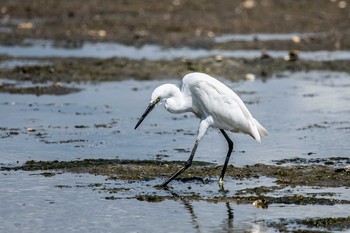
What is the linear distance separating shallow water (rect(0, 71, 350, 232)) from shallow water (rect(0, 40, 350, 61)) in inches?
80.7

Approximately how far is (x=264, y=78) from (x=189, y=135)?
5.85m

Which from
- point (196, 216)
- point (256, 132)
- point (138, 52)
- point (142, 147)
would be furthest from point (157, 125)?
point (138, 52)

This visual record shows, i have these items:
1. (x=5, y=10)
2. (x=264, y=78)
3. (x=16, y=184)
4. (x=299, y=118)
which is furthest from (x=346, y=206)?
(x=5, y=10)

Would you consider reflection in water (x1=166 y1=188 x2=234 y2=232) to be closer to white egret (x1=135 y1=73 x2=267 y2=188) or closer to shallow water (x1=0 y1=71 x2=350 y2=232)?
shallow water (x1=0 y1=71 x2=350 y2=232)

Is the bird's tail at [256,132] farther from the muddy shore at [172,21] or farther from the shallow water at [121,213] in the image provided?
the muddy shore at [172,21]

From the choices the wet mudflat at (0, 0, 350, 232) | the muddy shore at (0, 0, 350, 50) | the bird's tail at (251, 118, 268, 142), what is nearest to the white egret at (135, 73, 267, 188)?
the bird's tail at (251, 118, 268, 142)

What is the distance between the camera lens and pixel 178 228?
8.84 metres

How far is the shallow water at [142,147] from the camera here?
30.1ft

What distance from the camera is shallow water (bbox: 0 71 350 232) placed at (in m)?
9.17

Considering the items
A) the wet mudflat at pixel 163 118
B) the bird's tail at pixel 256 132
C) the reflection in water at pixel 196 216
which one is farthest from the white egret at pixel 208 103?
the reflection in water at pixel 196 216

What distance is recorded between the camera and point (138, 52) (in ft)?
73.5

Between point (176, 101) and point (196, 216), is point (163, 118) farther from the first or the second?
point (196, 216)

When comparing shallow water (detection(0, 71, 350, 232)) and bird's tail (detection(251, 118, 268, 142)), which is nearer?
shallow water (detection(0, 71, 350, 232))

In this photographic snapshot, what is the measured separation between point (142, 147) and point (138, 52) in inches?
375
